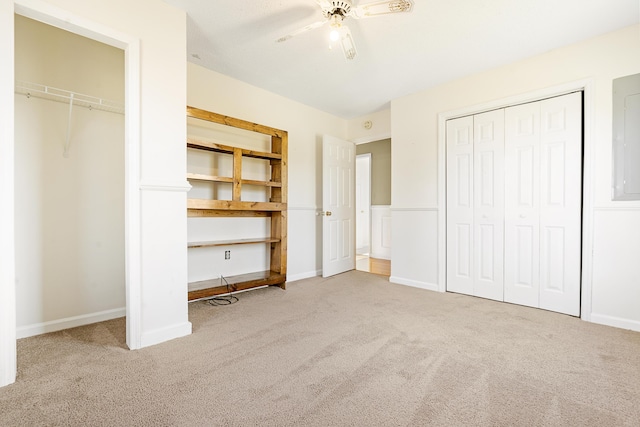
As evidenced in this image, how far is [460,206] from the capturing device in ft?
10.8

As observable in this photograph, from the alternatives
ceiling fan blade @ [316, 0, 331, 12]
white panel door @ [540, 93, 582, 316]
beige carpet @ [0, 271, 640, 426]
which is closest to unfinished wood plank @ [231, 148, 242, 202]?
beige carpet @ [0, 271, 640, 426]

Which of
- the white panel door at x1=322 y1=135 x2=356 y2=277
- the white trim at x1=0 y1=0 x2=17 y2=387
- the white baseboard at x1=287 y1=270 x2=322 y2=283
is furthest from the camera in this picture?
the white panel door at x1=322 y1=135 x2=356 y2=277

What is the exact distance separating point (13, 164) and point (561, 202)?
160 inches

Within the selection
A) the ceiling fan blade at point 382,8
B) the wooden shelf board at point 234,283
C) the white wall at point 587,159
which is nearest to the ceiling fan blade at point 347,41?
the ceiling fan blade at point 382,8

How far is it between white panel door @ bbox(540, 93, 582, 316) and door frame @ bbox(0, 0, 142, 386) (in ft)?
11.5

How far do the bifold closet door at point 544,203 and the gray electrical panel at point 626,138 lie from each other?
0.23 meters

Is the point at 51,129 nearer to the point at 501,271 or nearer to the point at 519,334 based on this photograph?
the point at 519,334

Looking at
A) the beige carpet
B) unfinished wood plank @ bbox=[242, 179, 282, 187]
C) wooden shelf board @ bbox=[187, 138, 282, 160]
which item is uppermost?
wooden shelf board @ bbox=[187, 138, 282, 160]

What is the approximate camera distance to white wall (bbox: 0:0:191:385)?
73.6 inches

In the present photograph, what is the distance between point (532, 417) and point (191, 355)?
6.21ft

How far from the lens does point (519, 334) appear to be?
2.18 metres

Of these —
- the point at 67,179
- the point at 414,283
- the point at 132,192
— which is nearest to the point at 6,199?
the point at 132,192

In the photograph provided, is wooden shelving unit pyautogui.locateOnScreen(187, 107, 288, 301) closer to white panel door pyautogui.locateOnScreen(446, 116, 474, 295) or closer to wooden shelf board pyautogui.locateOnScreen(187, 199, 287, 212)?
wooden shelf board pyautogui.locateOnScreen(187, 199, 287, 212)

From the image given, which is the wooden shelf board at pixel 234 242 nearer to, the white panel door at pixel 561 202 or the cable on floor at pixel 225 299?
the cable on floor at pixel 225 299
